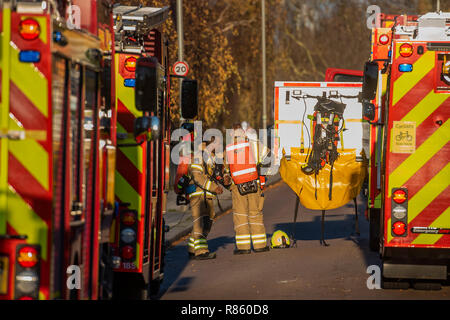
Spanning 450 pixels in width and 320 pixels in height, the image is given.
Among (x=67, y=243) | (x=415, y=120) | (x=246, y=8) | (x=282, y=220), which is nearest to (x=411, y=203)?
(x=415, y=120)

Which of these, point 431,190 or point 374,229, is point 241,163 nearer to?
point 374,229

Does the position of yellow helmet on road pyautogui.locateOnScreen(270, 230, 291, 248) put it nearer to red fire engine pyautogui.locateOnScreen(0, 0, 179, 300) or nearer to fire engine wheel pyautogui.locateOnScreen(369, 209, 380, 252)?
fire engine wheel pyautogui.locateOnScreen(369, 209, 380, 252)

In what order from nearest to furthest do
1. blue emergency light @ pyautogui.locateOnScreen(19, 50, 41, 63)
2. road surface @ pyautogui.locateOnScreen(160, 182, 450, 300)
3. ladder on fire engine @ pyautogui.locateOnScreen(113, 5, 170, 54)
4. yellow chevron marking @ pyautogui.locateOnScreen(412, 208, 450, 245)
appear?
1. blue emergency light @ pyautogui.locateOnScreen(19, 50, 41, 63)
2. ladder on fire engine @ pyautogui.locateOnScreen(113, 5, 170, 54)
3. yellow chevron marking @ pyautogui.locateOnScreen(412, 208, 450, 245)
4. road surface @ pyautogui.locateOnScreen(160, 182, 450, 300)

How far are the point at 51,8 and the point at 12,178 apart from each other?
1.18 m

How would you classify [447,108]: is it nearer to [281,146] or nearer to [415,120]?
[415,120]

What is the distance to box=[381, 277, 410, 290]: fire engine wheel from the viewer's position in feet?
34.3

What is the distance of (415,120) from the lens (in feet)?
32.6

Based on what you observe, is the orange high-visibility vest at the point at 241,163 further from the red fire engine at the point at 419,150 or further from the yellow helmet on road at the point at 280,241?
the red fire engine at the point at 419,150

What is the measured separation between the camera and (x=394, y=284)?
1051 cm

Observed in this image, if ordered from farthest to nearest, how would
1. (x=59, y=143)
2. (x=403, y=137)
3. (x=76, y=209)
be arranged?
1. (x=403, y=137)
2. (x=76, y=209)
3. (x=59, y=143)

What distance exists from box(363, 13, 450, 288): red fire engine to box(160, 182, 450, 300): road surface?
0.58 meters

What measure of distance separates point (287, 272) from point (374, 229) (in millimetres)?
2270

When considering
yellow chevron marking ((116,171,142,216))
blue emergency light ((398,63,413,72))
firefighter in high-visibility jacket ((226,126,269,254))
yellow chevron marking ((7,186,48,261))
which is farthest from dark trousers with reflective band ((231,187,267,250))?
yellow chevron marking ((7,186,48,261))

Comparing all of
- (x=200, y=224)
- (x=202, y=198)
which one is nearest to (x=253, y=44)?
(x=202, y=198)
